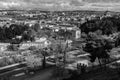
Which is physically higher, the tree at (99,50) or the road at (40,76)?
the tree at (99,50)

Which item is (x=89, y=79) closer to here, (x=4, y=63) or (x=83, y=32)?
(x=4, y=63)

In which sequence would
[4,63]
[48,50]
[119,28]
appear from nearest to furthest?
1. [4,63]
2. [48,50]
3. [119,28]

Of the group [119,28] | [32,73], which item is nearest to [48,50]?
[32,73]

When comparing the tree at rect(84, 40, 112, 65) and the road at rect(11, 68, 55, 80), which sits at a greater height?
the tree at rect(84, 40, 112, 65)

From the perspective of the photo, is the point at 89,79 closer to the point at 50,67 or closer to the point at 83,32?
the point at 50,67

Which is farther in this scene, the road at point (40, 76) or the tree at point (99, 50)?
the tree at point (99, 50)

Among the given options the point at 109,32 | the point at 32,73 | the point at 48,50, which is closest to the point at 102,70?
the point at 32,73

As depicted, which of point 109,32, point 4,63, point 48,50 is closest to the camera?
point 4,63

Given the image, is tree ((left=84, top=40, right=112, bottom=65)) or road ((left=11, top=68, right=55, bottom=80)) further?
tree ((left=84, top=40, right=112, bottom=65))

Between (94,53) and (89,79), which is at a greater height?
(94,53)

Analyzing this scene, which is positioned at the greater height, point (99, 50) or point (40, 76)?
point (99, 50)

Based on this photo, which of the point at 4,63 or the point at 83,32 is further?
the point at 83,32
